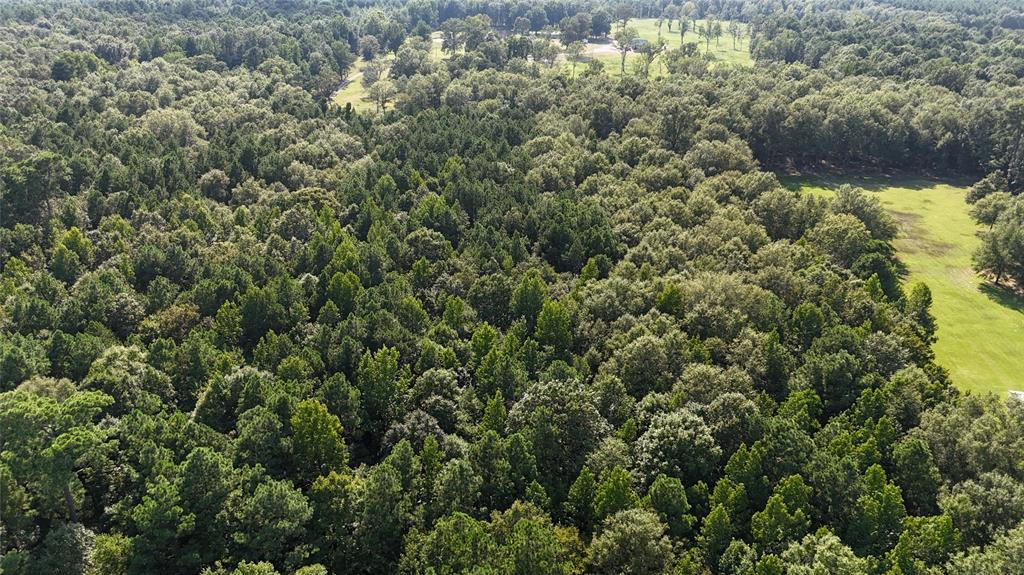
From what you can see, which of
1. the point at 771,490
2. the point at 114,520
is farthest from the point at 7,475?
the point at 771,490

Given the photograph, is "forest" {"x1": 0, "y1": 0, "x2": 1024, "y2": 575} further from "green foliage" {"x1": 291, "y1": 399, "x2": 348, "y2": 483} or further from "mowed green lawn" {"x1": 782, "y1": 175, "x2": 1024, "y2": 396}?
"mowed green lawn" {"x1": 782, "y1": 175, "x2": 1024, "y2": 396}

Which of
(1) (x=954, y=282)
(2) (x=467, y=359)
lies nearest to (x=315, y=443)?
(2) (x=467, y=359)

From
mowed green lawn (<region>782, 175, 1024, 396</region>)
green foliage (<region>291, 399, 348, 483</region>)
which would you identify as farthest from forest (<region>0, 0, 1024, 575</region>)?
mowed green lawn (<region>782, 175, 1024, 396</region>)

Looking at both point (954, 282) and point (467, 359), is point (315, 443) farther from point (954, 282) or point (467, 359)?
point (954, 282)

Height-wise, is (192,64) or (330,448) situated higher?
(192,64)

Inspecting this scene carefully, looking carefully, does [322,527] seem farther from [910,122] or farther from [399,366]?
[910,122]

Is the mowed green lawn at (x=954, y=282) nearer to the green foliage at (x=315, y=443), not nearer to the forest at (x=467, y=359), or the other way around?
the forest at (x=467, y=359)
